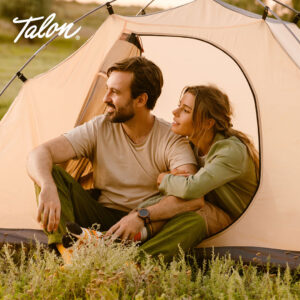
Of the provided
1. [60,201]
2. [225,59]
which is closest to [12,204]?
[60,201]

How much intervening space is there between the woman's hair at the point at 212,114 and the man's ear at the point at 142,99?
33 cm

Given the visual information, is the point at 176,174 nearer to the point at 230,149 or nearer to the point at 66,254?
the point at 230,149

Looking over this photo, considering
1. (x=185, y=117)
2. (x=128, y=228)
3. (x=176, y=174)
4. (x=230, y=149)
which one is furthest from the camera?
(x=185, y=117)

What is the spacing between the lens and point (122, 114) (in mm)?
3463

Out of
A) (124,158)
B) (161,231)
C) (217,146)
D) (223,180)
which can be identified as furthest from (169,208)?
Result: (124,158)

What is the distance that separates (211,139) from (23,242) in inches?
55.9

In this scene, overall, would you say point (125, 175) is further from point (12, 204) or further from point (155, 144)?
point (12, 204)

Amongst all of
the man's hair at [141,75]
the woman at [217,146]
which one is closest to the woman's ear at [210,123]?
the woman at [217,146]

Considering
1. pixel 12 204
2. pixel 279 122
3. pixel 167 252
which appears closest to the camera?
pixel 167 252

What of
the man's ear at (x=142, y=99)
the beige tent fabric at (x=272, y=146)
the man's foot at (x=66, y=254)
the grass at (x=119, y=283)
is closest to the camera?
the grass at (x=119, y=283)

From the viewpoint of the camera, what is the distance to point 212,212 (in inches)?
129

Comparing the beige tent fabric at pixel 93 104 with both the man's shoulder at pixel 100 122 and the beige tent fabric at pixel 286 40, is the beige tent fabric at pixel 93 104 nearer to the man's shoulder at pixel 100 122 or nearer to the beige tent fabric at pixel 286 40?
the man's shoulder at pixel 100 122

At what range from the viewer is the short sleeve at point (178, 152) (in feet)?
10.9

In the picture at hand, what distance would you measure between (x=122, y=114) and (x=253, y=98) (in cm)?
91
